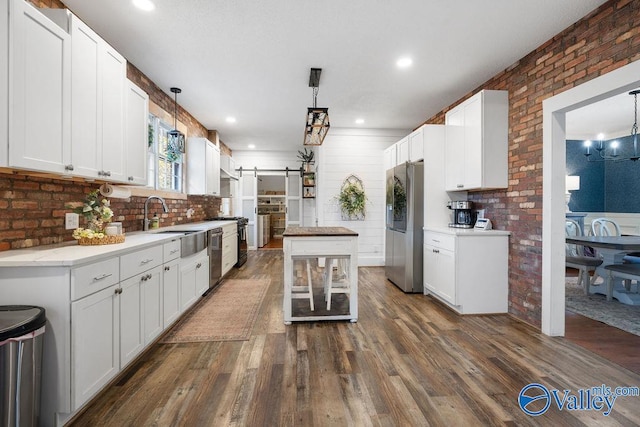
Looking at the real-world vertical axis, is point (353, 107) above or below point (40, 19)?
above

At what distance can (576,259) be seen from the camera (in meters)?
4.06

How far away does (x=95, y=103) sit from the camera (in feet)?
7.31

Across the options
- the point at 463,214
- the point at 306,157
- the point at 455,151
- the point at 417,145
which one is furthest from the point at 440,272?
the point at 306,157

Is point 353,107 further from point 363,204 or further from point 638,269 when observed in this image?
point 638,269

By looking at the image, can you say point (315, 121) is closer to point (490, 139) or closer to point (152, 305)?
point (490, 139)

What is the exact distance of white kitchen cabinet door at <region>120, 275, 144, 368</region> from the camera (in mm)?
2025

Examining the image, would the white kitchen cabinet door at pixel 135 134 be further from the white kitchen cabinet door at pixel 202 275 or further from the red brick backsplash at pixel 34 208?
the white kitchen cabinet door at pixel 202 275

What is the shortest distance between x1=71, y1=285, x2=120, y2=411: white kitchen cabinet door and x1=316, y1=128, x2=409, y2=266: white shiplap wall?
4.15m

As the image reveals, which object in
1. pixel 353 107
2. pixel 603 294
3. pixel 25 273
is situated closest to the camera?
pixel 25 273

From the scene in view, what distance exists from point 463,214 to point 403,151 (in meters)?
1.44

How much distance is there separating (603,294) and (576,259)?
0.58 meters

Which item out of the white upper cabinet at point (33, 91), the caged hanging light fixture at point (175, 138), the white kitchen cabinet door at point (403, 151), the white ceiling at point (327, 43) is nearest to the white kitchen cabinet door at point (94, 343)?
the white upper cabinet at point (33, 91)

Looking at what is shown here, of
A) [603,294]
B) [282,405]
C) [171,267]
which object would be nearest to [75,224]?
[171,267]

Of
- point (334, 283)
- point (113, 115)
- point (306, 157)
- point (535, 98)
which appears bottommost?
point (334, 283)
